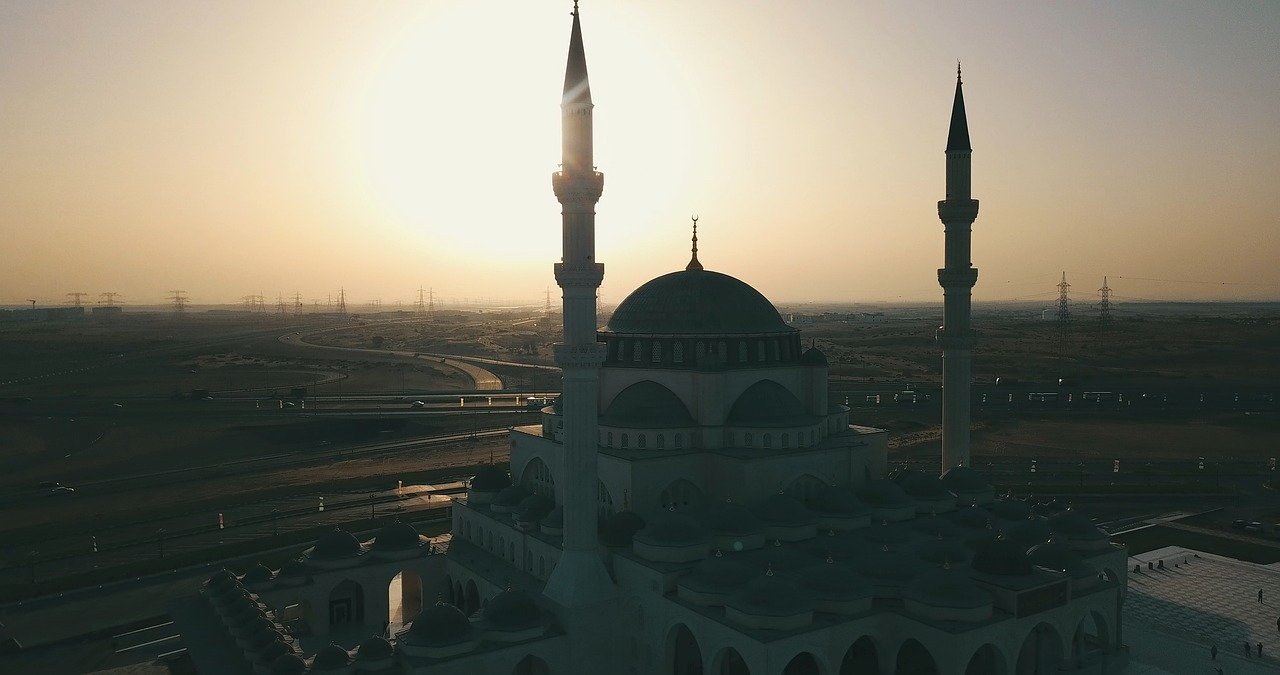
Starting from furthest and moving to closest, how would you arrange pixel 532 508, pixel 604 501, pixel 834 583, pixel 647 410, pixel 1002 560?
pixel 647 410, pixel 532 508, pixel 604 501, pixel 1002 560, pixel 834 583

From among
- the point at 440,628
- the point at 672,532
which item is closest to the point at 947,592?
the point at 672,532

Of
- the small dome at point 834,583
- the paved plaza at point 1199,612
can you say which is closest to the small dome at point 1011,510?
the paved plaza at point 1199,612

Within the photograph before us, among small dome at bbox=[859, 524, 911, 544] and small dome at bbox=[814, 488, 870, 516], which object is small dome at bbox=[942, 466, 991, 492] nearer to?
small dome at bbox=[859, 524, 911, 544]

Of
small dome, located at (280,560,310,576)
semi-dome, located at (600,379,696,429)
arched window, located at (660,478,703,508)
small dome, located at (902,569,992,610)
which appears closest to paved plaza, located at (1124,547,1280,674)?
small dome, located at (902,569,992,610)

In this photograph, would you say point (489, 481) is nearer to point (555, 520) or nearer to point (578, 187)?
point (555, 520)

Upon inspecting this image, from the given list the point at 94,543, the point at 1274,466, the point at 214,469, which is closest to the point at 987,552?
the point at 94,543

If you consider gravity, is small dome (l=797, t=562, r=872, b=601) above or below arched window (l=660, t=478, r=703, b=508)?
below
